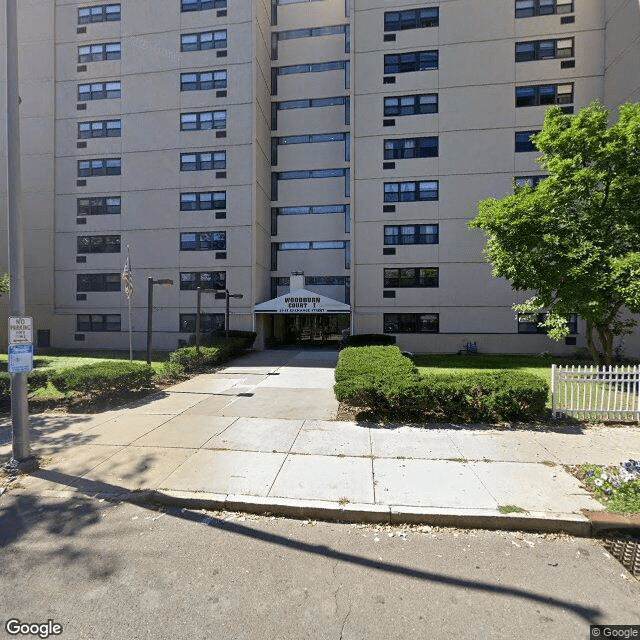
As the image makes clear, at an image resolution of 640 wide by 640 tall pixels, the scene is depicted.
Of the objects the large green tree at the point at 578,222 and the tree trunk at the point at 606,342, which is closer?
the large green tree at the point at 578,222

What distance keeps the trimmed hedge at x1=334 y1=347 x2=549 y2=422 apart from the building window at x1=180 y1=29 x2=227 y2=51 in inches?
974

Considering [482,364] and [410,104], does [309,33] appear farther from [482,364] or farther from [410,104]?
[482,364]

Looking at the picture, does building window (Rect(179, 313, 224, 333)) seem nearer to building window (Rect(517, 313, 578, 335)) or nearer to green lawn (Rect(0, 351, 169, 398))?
green lawn (Rect(0, 351, 169, 398))

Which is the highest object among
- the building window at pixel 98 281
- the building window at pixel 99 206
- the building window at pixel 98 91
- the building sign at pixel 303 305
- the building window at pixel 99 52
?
the building window at pixel 99 52

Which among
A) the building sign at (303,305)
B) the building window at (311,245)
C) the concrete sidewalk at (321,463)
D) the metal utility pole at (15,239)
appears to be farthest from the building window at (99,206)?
the metal utility pole at (15,239)

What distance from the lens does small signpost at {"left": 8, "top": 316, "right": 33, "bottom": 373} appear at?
5.38 meters

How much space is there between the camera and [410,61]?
21.4 m

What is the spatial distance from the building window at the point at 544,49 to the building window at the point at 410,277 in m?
12.6

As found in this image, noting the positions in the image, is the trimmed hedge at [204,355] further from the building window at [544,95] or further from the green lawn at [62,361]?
the building window at [544,95]

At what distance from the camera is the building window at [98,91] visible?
23562 mm

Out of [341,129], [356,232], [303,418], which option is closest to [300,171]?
[341,129]

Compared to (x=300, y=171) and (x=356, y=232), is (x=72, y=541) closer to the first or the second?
(x=356, y=232)

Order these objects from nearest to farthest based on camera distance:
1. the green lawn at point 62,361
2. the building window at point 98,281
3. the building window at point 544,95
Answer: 1. the green lawn at point 62,361
2. the building window at point 544,95
3. the building window at point 98,281

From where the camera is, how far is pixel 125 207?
23.5 m
